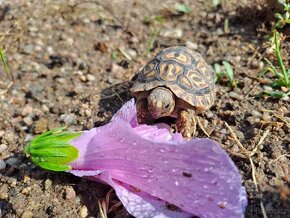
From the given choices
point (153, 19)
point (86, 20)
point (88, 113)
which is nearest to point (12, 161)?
point (88, 113)

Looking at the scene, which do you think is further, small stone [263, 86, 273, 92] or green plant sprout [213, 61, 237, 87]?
green plant sprout [213, 61, 237, 87]

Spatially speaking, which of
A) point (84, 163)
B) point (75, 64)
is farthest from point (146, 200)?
point (75, 64)

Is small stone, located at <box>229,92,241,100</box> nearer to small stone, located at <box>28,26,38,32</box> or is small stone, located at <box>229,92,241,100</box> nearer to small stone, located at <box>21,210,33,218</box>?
small stone, located at <box>21,210,33,218</box>

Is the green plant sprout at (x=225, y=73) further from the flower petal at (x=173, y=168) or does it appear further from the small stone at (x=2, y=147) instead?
the small stone at (x=2, y=147)

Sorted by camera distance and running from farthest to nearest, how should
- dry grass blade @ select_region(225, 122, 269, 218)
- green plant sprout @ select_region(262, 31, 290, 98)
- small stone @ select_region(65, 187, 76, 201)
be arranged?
green plant sprout @ select_region(262, 31, 290, 98) < small stone @ select_region(65, 187, 76, 201) < dry grass blade @ select_region(225, 122, 269, 218)

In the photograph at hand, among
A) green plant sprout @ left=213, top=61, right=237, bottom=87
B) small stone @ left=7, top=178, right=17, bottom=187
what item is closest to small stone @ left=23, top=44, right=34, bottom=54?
small stone @ left=7, top=178, right=17, bottom=187

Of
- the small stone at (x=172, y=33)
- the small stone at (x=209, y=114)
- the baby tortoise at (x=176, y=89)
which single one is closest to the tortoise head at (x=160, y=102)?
the baby tortoise at (x=176, y=89)

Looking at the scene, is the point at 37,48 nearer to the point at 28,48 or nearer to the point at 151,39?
the point at 28,48
